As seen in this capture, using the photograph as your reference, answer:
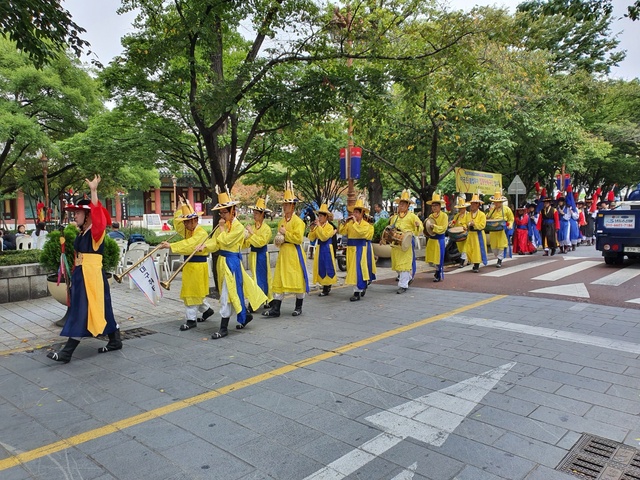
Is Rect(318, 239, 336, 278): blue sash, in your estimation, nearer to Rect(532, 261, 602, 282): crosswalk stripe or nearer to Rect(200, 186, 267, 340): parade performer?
Rect(200, 186, 267, 340): parade performer

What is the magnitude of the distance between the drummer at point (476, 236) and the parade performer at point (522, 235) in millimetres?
4510

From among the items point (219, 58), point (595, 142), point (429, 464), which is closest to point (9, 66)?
point (219, 58)

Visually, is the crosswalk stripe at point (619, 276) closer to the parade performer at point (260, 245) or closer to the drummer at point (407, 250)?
the drummer at point (407, 250)

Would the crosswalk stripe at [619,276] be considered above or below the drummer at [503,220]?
below

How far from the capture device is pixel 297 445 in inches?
134

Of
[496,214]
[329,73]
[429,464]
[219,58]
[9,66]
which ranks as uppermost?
[9,66]

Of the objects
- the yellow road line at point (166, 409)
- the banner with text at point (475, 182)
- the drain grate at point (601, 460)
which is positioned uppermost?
the banner with text at point (475, 182)

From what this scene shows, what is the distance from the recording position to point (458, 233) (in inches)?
488

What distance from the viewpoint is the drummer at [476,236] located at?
12.2 meters

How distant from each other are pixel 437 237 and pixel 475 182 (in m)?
5.75

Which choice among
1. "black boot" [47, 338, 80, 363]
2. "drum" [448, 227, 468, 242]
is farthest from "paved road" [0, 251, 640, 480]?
"drum" [448, 227, 468, 242]

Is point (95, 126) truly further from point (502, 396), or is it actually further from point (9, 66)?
point (502, 396)

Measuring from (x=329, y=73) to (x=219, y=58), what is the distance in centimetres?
269

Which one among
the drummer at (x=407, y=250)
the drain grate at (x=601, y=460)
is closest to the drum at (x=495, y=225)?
the drummer at (x=407, y=250)
